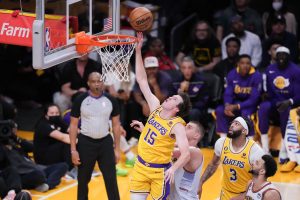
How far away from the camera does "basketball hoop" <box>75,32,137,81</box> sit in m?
9.38

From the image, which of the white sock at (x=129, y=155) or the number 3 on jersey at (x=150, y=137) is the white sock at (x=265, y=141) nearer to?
the white sock at (x=129, y=155)

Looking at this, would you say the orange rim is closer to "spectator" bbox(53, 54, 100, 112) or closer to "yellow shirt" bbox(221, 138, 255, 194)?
"yellow shirt" bbox(221, 138, 255, 194)

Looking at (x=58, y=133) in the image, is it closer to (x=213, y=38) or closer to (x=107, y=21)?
(x=107, y=21)

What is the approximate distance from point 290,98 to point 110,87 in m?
3.27

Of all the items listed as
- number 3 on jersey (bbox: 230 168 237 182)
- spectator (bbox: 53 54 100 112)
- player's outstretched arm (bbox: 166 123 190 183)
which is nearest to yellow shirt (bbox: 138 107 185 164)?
player's outstretched arm (bbox: 166 123 190 183)

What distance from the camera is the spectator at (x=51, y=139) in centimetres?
1231

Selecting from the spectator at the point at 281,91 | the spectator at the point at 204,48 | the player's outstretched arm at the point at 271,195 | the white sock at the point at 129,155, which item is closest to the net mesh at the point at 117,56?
the player's outstretched arm at the point at 271,195

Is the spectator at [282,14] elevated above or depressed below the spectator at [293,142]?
above

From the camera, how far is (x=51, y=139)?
12508 millimetres

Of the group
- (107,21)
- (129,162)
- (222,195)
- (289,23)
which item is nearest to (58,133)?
(129,162)

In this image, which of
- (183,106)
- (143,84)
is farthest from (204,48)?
(183,106)

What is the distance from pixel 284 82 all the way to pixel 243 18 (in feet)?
9.15

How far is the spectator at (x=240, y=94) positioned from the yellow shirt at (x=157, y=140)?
4.57 meters

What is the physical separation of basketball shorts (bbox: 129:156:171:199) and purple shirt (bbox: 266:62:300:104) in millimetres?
4854
